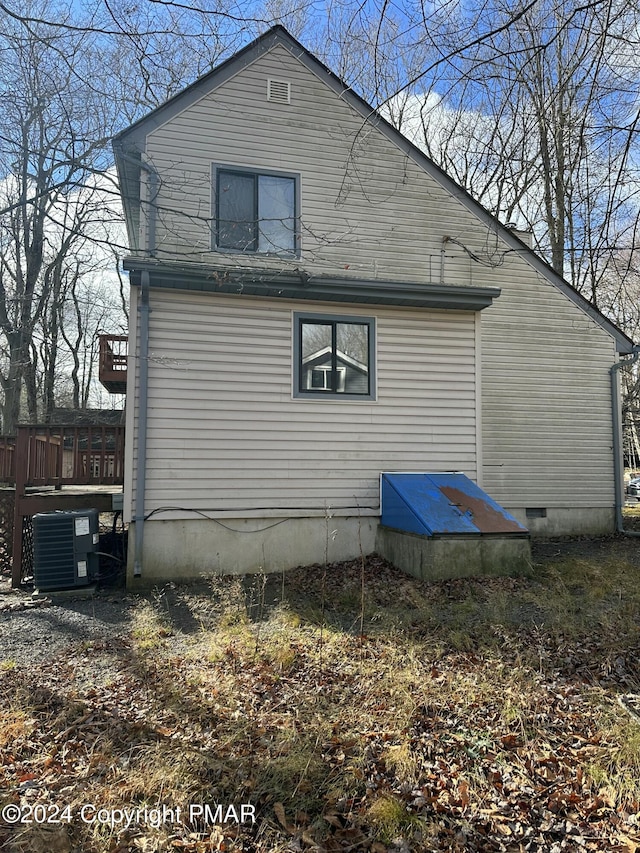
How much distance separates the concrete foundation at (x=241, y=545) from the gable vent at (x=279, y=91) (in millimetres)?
6708

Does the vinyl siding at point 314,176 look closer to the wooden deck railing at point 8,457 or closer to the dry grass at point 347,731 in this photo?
the wooden deck railing at point 8,457

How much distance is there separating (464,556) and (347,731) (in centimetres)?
392

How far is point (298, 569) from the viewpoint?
793 cm

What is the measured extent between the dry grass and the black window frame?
5.35 meters

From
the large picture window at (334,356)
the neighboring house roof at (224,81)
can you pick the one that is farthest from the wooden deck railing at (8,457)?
the large picture window at (334,356)

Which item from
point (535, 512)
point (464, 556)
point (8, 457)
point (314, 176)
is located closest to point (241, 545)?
point (464, 556)

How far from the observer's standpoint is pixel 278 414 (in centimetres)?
807

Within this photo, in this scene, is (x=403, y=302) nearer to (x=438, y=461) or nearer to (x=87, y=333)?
(x=438, y=461)

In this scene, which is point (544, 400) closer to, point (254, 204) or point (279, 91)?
point (254, 204)

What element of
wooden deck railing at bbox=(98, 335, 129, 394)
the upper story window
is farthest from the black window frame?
wooden deck railing at bbox=(98, 335, 129, 394)

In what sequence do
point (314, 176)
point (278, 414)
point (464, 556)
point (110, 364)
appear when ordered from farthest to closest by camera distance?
point (110, 364), point (314, 176), point (278, 414), point (464, 556)

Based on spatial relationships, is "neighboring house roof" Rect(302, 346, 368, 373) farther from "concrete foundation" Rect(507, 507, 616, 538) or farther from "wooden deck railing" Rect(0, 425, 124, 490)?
"concrete foundation" Rect(507, 507, 616, 538)

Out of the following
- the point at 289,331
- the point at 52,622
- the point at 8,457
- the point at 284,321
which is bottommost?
the point at 52,622

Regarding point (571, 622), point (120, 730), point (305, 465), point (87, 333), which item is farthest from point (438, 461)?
point (87, 333)
